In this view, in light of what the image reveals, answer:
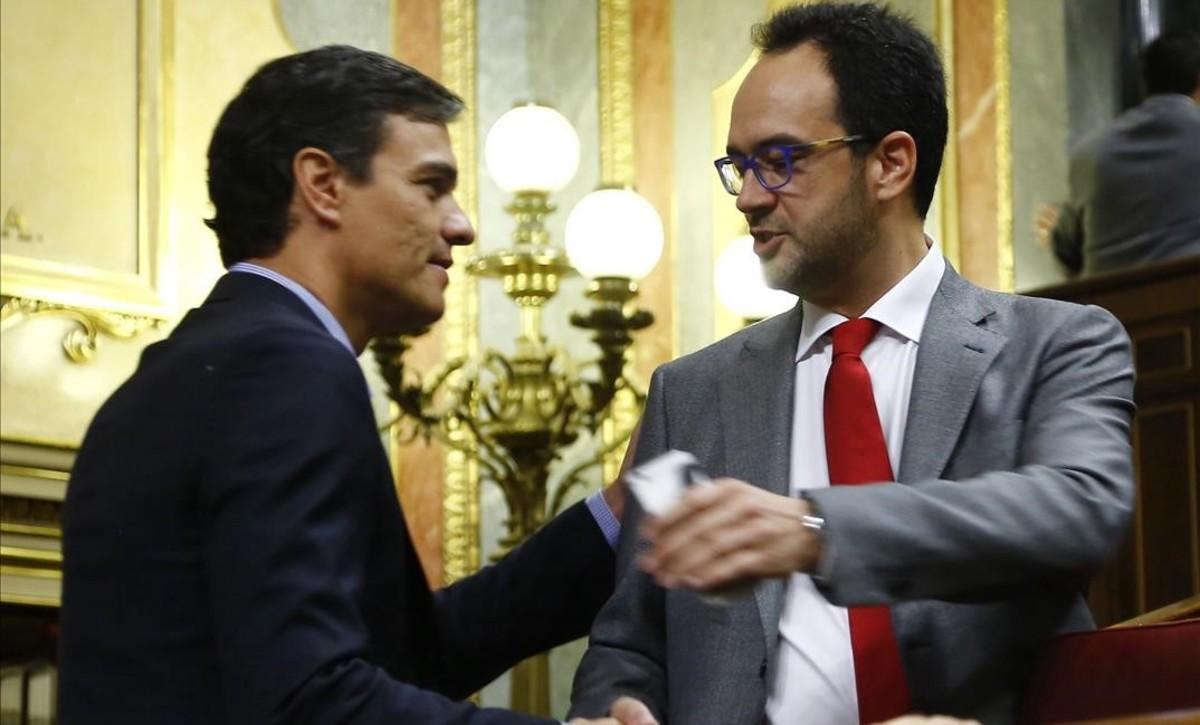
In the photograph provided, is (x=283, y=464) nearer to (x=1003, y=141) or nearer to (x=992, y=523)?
(x=992, y=523)

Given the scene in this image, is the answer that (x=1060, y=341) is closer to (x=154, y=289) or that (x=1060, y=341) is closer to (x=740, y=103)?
(x=740, y=103)

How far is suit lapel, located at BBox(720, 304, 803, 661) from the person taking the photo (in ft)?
8.95

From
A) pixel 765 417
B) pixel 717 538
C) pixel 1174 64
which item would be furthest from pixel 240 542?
pixel 1174 64

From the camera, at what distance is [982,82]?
7.04m

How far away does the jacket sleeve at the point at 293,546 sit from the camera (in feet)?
7.79

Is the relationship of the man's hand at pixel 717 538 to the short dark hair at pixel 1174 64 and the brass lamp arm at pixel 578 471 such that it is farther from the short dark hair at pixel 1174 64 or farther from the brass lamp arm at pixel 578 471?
the short dark hair at pixel 1174 64

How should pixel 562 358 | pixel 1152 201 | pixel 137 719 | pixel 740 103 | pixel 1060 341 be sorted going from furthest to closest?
pixel 562 358, pixel 1152 201, pixel 740 103, pixel 1060 341, pixel 137 719

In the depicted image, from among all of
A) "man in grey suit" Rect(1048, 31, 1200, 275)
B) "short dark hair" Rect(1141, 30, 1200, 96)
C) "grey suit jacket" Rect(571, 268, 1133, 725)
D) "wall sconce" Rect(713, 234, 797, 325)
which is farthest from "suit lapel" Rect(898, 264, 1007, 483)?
"short dark hair" Rect(1141, 30, 1200, 96)

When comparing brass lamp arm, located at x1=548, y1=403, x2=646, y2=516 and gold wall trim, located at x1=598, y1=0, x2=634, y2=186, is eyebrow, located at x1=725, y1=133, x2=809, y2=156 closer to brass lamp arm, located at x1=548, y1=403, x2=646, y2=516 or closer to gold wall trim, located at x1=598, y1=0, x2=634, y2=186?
brass lamp arm, located at x1=548, y1=403, x2=646, y2=516

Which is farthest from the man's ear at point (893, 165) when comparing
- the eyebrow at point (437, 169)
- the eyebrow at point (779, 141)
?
the eyebrow at point (437, 169)

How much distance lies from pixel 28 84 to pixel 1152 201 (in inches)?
118

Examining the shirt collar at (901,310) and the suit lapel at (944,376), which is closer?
the suit lapel at (944,376)

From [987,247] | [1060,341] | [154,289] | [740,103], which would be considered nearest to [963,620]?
[1060,341]

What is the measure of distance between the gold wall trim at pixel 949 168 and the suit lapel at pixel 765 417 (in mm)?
4058
